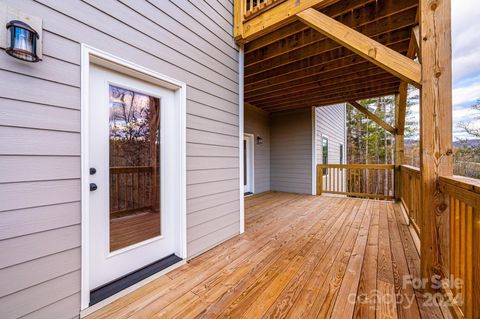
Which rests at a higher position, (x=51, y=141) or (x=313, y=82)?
(x=313, y=82)

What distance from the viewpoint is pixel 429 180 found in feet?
5.56

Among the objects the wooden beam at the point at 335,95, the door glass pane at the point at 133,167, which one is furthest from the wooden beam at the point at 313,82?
the door glass pane at the point at 133,167

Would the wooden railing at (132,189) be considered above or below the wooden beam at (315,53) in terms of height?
below

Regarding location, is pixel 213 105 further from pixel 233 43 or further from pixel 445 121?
pixel 445 121

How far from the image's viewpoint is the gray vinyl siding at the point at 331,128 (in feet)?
21.7

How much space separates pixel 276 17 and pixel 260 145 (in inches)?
166

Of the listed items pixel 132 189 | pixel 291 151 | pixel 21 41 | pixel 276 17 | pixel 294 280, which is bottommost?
pixel 294 280

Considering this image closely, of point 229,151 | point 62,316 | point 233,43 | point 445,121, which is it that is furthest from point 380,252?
point 233,43

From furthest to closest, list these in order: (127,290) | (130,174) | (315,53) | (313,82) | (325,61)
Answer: (313,82), (325,61), (315,53), (130,174), (127,290)

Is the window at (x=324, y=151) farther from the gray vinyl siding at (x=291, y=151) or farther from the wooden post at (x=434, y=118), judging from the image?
the wooden post at (x=434, y=118)

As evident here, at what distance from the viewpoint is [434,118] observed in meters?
1.67

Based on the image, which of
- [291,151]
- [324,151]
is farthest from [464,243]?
[324,151]

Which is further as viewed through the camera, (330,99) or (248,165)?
(248,165)

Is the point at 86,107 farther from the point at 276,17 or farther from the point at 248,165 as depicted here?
the point at 248,165
